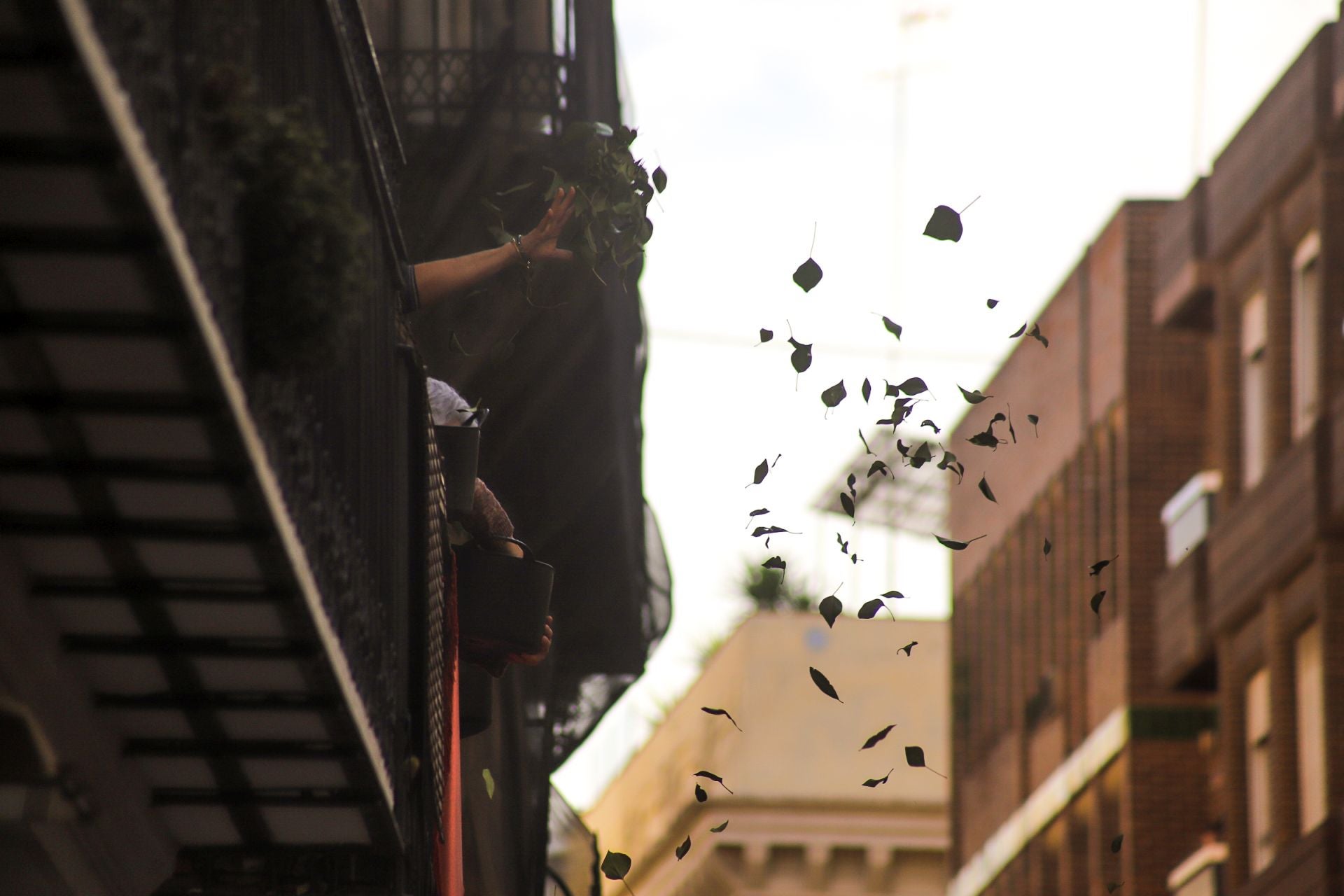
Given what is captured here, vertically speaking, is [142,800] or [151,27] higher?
[151,27]

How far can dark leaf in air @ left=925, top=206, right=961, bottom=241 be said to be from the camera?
6.19m

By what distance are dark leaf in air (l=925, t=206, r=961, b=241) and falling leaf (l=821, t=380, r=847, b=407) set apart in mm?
548

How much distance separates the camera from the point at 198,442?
476 cm

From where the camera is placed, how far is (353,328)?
18.7ft

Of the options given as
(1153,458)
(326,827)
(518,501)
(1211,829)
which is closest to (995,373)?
(1153,458)

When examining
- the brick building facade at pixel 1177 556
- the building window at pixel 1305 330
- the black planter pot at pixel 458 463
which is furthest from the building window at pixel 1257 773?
the black planter pot at pixel 458 463

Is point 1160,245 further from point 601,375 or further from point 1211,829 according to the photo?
point 601,375

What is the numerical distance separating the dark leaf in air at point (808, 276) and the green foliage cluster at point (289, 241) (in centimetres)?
151

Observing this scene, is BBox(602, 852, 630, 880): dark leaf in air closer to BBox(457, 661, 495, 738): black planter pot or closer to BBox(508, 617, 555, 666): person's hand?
BBox(508, 617, 555, 666): person's hand

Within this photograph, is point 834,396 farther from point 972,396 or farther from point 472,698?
point 472,698

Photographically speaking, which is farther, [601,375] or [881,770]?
[881,770]

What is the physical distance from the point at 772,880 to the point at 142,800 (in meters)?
39.9

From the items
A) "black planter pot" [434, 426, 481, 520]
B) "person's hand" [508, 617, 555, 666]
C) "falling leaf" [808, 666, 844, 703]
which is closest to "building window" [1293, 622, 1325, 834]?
"person's hand" [508, 617, 555, 666]

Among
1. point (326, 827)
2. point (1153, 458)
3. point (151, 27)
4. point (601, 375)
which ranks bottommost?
point (326, 827)
